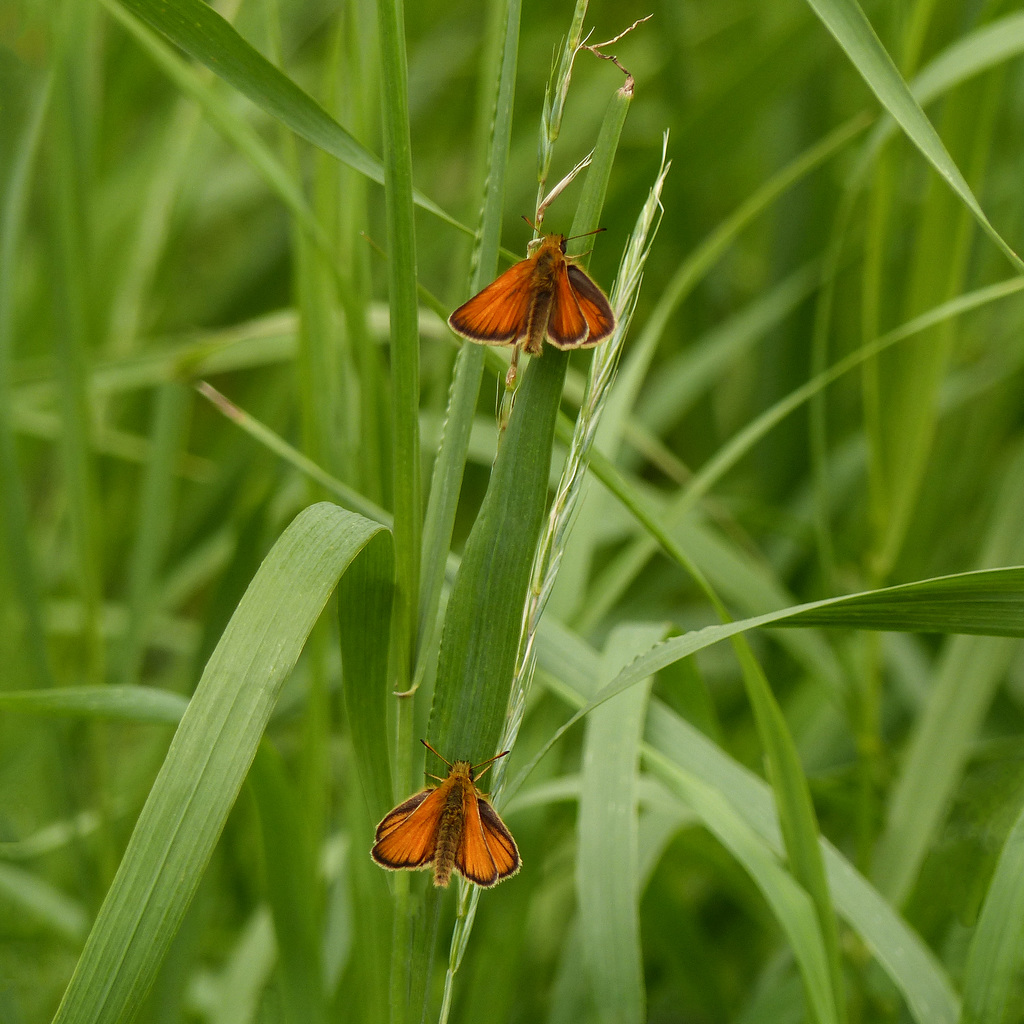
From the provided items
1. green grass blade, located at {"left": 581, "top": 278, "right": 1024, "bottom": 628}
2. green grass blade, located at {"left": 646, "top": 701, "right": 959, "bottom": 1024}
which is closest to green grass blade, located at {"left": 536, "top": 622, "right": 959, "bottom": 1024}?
green grass blade, located at {"left": 646, "top": 701, "right": 959, "bottom": 1024}

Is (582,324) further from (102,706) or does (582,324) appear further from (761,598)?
(761,598)

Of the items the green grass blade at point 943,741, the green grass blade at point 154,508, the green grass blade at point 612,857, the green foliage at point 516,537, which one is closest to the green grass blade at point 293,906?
the green foliage at point 516,537

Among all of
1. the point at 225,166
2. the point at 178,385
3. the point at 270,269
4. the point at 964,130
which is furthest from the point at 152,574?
the point at 225,166

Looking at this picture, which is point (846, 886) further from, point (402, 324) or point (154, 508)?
point (154, 508)

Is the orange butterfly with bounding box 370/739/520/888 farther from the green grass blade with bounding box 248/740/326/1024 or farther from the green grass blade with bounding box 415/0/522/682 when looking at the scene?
the green grass blade with bounding box 248/740/326/1024

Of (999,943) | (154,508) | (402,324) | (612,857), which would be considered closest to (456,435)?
(402,324)

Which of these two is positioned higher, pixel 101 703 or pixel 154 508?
pixel 154 508
